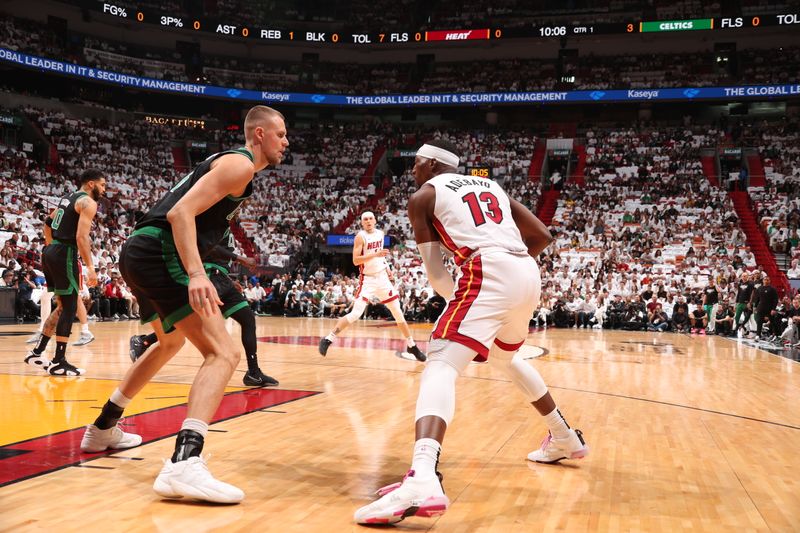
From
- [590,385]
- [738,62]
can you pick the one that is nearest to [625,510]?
[590,385]

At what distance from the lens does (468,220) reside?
3.66m

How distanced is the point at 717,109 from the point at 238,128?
24857 millimetres

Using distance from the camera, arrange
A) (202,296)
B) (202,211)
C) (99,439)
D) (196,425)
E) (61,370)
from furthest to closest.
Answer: (61,370) < (99,439) < (202,211) < (196,425) < (202,296)

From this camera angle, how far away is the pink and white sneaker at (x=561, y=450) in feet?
13.5

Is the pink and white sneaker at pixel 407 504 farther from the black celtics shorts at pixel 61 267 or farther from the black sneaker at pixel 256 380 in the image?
the black celtics shorts at pixel 61 267

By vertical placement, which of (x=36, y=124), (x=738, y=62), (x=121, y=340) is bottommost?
(x=121, y=340)

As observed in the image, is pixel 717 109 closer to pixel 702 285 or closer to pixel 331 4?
pixel 702 285

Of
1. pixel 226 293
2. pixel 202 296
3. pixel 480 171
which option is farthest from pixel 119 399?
pixel 480 171

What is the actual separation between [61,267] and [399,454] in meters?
4.96

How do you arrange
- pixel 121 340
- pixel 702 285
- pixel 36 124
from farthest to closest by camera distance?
1. pixel 36 124
2. pixel 702 285
3. pixel 121 340

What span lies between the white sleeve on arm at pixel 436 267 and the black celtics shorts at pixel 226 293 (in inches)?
118

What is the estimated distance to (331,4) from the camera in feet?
132

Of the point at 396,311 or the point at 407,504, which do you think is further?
the point at 396,311

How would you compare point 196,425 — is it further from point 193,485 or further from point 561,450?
point 561,450
